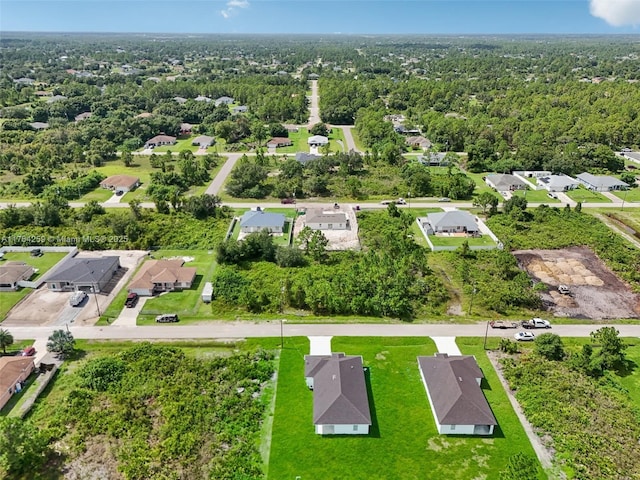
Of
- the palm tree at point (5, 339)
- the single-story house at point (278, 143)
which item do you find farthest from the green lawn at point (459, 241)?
the single-story house at point (278, 143)

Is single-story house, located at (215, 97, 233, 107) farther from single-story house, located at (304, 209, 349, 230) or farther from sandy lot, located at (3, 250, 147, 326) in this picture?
sandy lot, located at (3, 250, 147, 326)

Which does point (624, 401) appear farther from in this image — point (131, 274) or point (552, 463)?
point (131, 274)

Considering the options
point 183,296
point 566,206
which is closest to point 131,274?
point 183,296

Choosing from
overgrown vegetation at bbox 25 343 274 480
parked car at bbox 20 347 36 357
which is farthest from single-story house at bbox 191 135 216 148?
overgrown vegetation at bbox 25 343 274 480

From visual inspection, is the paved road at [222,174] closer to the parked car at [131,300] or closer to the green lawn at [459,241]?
the parked car at [131,300]

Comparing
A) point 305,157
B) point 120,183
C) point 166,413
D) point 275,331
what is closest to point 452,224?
point 275,331

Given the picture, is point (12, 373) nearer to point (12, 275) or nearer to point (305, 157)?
point (12, 275)
